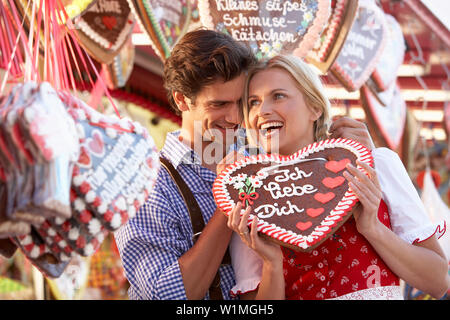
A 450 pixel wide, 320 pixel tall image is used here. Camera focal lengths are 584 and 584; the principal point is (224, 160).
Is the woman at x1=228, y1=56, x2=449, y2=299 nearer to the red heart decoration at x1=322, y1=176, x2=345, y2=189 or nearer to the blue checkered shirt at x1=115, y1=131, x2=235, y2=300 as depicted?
the red heart decoration at x1=322, y1=176, x2=345, y2=189

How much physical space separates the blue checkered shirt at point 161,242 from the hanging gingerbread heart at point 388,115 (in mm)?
2140

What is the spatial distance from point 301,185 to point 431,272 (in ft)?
1.60

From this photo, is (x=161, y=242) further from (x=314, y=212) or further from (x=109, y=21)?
(x=109, y=21)

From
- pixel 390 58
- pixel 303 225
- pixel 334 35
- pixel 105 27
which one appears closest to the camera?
pixel 303 225

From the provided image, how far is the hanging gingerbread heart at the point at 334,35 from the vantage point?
299 cm

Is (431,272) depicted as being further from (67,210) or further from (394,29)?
(394,29)

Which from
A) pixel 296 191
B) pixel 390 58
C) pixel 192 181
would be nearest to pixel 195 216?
pixel 192 181

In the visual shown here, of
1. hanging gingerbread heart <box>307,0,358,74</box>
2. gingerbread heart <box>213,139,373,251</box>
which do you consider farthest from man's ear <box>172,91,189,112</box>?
hanging gingerbread heart <box>307,0,358,74</box>

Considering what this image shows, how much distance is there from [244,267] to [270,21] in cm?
127

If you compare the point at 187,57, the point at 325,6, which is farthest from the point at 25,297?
the point at 325,6

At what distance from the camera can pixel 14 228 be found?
4.09 ft

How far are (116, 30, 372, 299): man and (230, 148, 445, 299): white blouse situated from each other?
2.6 inches

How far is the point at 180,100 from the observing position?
2.25 m

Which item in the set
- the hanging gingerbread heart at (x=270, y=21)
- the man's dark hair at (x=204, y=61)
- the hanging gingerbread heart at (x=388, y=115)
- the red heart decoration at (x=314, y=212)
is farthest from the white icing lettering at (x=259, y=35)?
the hanging gingerbread heart at (x=388, y=115)
